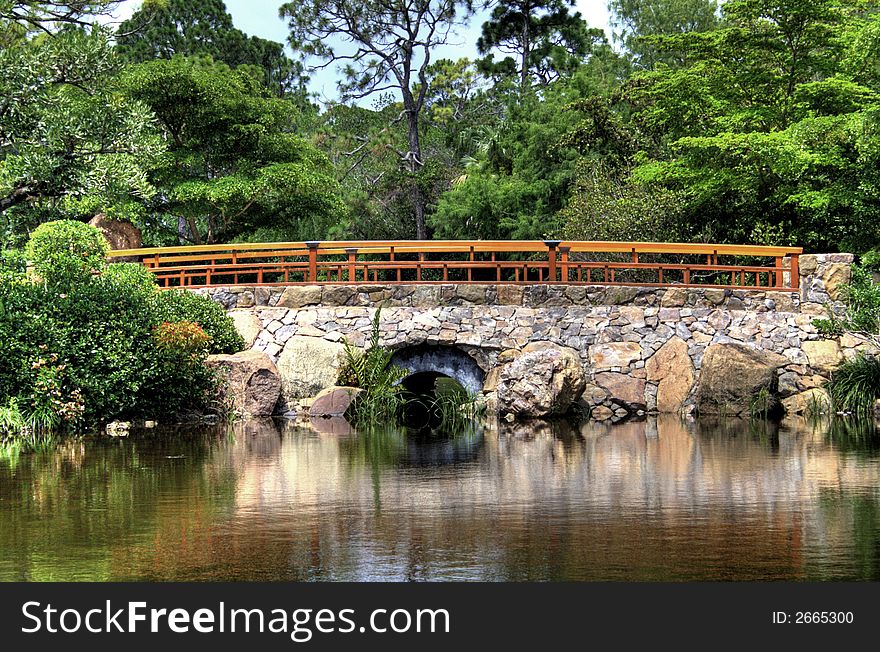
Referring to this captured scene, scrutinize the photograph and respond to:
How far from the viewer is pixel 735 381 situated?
22125mm

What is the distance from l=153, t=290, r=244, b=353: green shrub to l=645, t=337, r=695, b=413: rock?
27.8 ft

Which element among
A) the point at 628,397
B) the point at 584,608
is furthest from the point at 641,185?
the point at 584,608

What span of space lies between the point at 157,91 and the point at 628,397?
15.6m

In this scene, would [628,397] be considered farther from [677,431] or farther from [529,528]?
[529,528]

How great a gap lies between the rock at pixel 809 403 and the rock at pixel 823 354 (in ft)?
1.64

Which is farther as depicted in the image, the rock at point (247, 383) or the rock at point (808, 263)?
the rock at point (808, 263)

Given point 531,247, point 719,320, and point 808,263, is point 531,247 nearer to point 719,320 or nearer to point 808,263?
point 719,320

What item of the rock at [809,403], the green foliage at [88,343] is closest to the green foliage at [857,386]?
the rock at [809,403]

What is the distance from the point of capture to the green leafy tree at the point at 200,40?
43406 millimetres

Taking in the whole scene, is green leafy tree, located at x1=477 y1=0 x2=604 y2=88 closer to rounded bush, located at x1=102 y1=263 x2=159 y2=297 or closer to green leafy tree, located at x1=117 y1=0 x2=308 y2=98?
green leafy tree, located at x1=117 y1=0 x2=308 y2=98

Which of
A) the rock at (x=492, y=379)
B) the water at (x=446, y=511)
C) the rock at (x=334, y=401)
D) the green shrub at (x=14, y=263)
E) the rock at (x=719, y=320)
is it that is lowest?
the water at (x=446, y=511)

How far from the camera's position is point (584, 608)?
679 centimetres

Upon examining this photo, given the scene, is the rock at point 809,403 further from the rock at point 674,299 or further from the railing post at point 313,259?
the railing post at point 313,259

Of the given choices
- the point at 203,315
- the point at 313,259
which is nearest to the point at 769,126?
the point at 313,259
